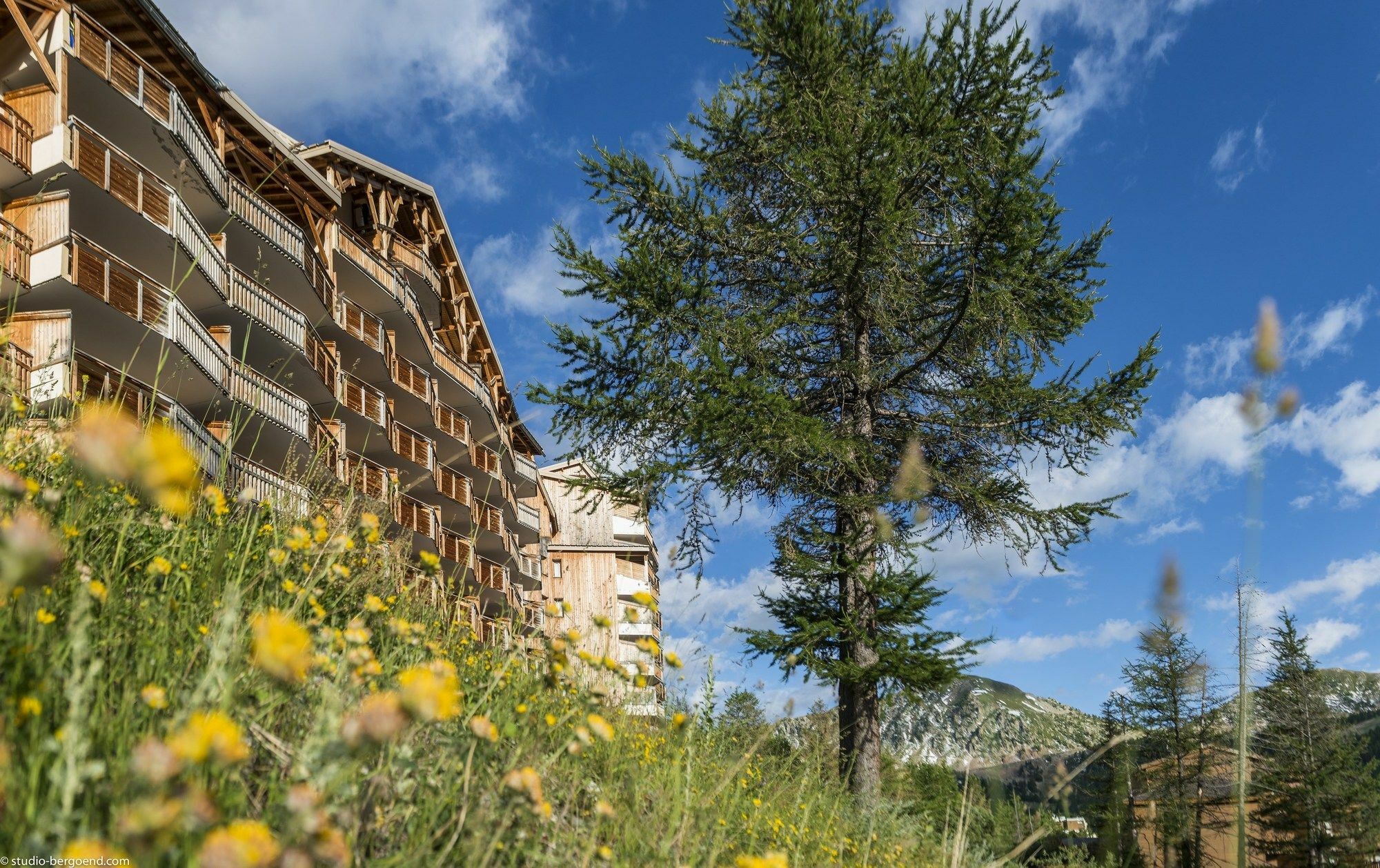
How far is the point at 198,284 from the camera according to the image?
1825 centimetres

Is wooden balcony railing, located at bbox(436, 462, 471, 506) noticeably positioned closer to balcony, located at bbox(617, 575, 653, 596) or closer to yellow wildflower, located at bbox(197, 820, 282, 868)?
balcony, located at bbox(617, 575, 653, 596)

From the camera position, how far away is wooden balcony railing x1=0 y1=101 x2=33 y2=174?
1386cm

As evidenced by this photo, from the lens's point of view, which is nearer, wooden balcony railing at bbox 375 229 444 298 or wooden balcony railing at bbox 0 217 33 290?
wooden balcony railing at bbox 0 217 33 290

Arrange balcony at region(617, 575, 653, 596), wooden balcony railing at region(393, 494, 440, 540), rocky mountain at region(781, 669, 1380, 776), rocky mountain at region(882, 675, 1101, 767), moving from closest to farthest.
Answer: rocky mountain at region(781, 669, 1380, 776)
rocky mountain at region(882, 675, 1101, 767)
wooden balcony railing at region(393, 494, 440, 540)
balcony at region(617, 575, 653, 596)

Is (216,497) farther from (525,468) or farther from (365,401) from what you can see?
(525,468)

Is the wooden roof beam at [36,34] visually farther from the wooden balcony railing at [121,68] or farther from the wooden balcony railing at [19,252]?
the wooden balcony railing at [19,252]

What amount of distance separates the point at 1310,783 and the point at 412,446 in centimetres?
3583

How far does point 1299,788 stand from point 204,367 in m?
39.8

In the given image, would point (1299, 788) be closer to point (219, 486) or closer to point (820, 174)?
point (820, 174)

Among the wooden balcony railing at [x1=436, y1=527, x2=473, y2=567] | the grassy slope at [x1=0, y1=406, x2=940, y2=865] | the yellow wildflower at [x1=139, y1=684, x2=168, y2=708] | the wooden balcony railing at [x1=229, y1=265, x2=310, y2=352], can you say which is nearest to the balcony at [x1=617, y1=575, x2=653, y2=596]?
the wooden balcony railing at [x1=436, y1=527, x2=473, y2=567]

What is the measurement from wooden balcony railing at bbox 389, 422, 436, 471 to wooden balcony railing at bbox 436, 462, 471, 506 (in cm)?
65

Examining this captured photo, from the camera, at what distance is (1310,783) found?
116 ft

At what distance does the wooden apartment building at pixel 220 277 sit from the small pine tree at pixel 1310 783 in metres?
31.2

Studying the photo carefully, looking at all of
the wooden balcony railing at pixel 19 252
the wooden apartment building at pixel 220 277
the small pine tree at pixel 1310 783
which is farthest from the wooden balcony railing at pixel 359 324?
the small pine tree at pixel 1310 783
